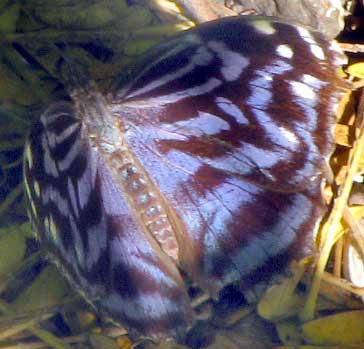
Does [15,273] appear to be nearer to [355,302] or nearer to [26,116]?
[26,116]

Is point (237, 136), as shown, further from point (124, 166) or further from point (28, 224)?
point (28, 224)

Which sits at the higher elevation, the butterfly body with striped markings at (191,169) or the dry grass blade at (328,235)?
the butterfly body with striped markings at (191,169)

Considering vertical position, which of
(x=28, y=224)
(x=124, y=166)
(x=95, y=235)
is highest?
(x=124, y=166)

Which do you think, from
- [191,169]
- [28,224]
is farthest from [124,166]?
[28,224]

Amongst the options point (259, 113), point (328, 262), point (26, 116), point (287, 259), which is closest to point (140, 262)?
point (287, 259)

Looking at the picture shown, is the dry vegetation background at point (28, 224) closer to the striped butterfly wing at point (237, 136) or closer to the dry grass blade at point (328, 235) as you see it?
the dry grass blade at point (328, 235)

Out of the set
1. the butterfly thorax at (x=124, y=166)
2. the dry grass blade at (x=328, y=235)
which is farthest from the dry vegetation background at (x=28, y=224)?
the butterfly thorax at (x=124, y=166)

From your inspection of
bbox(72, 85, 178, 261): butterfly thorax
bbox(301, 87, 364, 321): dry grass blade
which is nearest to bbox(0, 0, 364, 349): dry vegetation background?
bbox(301, 87, 364, 321): dry grass blade

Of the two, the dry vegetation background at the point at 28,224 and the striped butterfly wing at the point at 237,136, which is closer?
the striped butterfly wing at the point at 237,136
